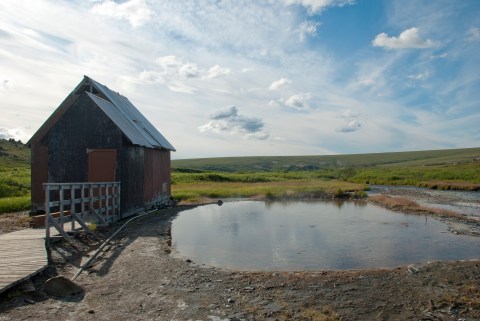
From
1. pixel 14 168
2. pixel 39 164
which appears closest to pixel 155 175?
pixel 39 164

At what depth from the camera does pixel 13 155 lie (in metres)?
75.7

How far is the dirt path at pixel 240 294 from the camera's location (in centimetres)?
755

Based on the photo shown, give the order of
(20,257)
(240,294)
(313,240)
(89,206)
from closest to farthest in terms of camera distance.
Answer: (240,294), (20,257), (89,206), (313,240)

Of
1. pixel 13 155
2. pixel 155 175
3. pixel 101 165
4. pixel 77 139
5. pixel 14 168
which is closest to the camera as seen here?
pixel 101 165

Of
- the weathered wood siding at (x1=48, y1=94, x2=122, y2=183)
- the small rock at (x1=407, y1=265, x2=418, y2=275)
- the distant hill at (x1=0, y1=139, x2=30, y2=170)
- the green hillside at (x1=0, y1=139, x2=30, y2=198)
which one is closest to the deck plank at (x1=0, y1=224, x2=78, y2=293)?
the weathered wood siding at (x1=48, y1=94, x2=122, y2=183)

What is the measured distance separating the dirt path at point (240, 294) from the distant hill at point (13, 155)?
6005cm

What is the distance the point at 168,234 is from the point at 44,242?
5.78 metres

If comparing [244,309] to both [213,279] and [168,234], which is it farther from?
[168,234]

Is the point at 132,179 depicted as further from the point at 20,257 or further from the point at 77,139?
the point at 20,257

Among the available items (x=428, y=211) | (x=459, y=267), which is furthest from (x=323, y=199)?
(x=459, y=267)

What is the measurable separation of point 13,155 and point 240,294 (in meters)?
78.1

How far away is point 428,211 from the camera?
79.5 feet

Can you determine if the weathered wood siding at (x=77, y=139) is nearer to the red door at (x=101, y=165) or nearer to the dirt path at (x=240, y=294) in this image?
the red door at (x=101, y=165)

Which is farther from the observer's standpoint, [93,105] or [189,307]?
[93,105]
